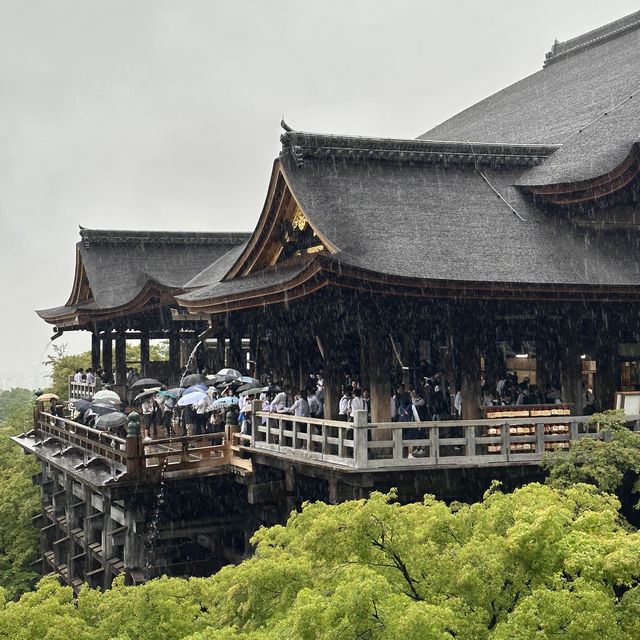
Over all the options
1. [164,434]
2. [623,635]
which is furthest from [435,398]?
[623,635]

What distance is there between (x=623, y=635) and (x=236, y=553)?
46.4 feet

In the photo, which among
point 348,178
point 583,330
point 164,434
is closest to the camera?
point 583,330

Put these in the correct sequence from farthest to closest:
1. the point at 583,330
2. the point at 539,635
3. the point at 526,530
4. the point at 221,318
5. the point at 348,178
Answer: the point at 221,318 < the point at 348,178 < the point at 583,330 < the point at 526,530 < the point at 539,635

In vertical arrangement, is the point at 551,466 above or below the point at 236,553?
above

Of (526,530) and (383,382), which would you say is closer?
(526,530)

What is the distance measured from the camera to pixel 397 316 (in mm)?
17203

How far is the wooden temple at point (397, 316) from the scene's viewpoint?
607 inches

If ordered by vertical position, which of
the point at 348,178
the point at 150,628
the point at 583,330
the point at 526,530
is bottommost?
the point at 150,628

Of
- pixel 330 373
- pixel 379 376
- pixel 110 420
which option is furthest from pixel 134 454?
pixel 379 376

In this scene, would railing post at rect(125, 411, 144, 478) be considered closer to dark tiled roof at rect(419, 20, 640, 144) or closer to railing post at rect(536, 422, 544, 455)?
railing post at rect(536, 422, 544, 455)

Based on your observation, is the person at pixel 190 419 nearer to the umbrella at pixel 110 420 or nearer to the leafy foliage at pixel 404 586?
the umbrella at pixel 110 420

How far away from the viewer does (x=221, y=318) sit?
2277 cm

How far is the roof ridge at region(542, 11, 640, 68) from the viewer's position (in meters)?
32.4

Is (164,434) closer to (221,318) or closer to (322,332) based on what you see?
(221,318)
